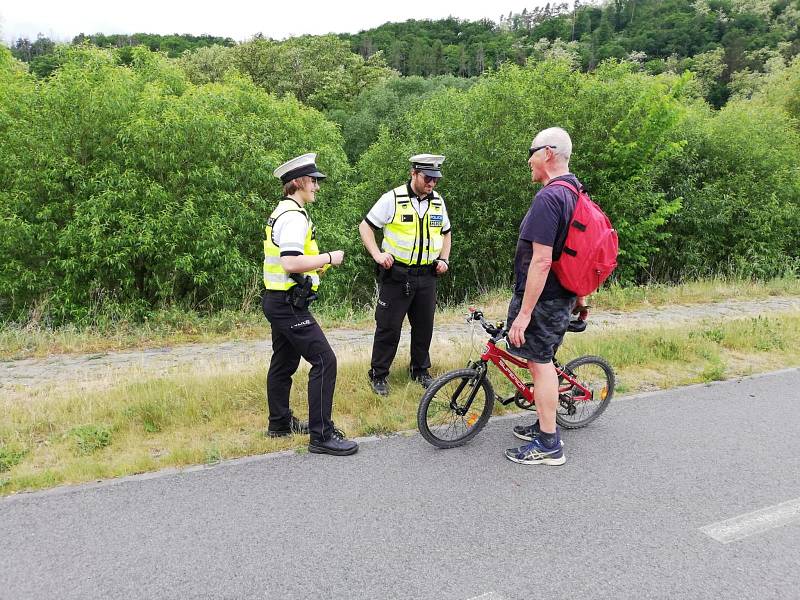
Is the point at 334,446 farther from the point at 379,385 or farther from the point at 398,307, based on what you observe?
the point at 398,307

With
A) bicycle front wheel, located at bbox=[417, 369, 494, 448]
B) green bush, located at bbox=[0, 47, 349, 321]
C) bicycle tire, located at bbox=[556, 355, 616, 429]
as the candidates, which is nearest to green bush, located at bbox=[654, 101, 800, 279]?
green bush, located at bbox=[0, 47, 349, 321]

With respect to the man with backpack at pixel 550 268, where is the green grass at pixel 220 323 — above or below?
below

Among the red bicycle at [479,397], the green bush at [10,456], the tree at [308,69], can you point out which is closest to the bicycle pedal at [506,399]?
the red bicycle at [479,397]

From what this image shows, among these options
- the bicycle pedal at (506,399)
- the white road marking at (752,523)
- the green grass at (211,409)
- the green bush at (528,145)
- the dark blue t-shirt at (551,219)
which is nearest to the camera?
the white road marking at (752,523)

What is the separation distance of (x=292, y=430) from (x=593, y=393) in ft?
7.81

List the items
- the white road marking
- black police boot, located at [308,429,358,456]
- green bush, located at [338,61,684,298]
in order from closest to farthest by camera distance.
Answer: the white road marking, black police boot, located at [308,429,358,456], green bush, located at [338,61,684,298]

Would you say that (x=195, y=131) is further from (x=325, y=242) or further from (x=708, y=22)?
(x=708, y=22)

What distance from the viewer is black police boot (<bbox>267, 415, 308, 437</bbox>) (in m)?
4.43

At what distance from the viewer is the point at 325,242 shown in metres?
16.8

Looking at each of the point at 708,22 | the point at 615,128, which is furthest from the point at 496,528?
the point at 708,22

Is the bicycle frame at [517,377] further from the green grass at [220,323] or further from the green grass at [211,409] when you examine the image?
the green grass at [220,323]

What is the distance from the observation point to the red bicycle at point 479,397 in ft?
13.8

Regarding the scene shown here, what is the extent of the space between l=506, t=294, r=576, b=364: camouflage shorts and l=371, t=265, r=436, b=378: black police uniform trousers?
141 centimetres

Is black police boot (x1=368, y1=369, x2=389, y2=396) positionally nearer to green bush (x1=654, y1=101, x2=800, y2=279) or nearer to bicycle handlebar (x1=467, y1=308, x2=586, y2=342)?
bicycle handlebar (x1=467, y1=308, x2=586, y2=342)
